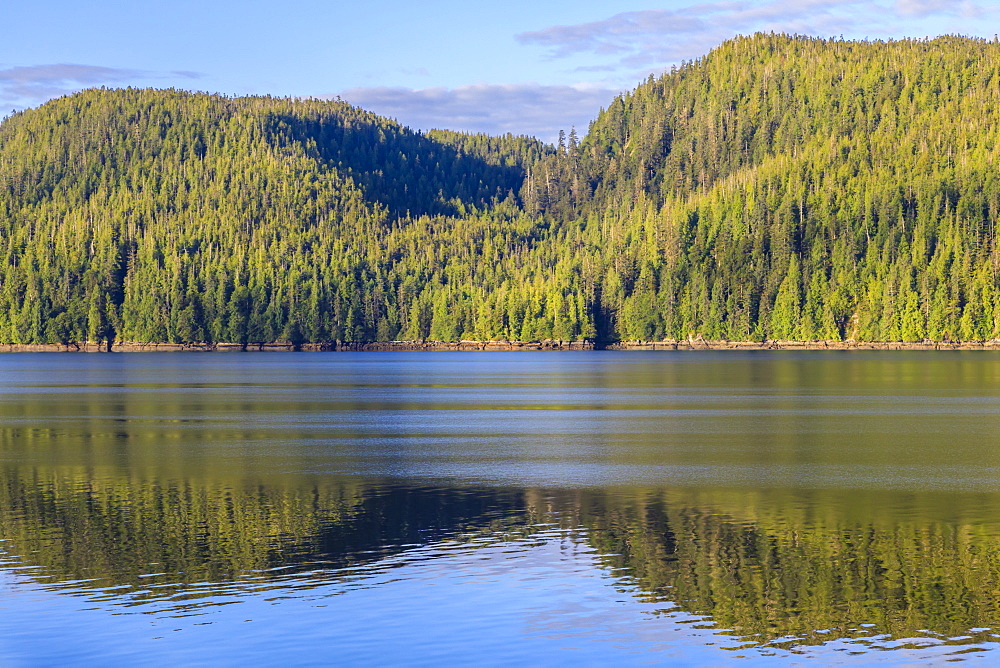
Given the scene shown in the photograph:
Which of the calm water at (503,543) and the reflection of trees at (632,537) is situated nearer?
the calm water at (503,543)

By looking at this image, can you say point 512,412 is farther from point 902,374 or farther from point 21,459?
point 902,374

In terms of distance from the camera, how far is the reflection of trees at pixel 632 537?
75.5ft

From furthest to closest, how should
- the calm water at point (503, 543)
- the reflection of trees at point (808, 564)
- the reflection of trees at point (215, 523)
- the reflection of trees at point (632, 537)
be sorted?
1. the reflection of trees at point (215, 523)
2. the reflection of trees at point (632, 537)
3. the reflection of trees at point (808, 564)
4. the calm water at point (503, 543)

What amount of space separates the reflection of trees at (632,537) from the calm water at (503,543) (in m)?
0.11

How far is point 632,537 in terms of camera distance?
29516 mm

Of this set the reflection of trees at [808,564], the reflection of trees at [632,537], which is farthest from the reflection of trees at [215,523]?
the reflection of trees at [808,564]

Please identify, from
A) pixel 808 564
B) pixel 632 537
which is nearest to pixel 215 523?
pixel 632 537

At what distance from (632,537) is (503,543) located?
3214 mm

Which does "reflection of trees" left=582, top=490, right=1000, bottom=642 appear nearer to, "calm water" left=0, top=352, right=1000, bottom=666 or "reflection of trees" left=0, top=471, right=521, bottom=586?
"calm water" left=0, top=352, right=1000, bottom=666

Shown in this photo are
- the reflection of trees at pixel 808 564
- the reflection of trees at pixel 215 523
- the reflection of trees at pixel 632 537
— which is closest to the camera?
the reflection of trees at pixel 808 564

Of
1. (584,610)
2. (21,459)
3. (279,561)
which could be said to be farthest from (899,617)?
(21,459)

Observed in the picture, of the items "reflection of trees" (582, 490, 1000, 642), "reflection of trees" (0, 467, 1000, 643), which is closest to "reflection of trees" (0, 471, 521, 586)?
"reflection of trees" (0, 467, 1000, 643)

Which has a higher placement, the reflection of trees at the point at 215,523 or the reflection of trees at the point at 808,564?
the reflection of trees at the point at 215,523

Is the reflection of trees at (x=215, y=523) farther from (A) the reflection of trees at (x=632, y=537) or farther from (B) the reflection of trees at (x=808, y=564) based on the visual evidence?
(B) the reflection of trees at (x=808, y=564)
